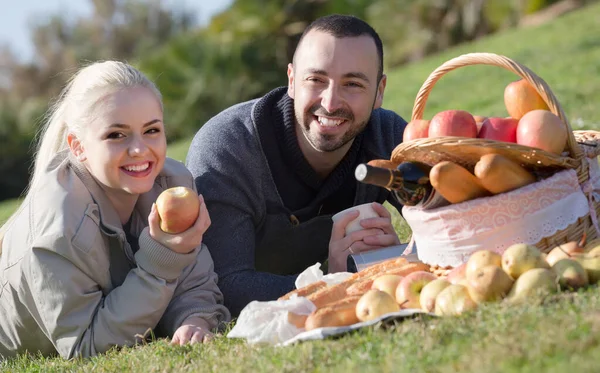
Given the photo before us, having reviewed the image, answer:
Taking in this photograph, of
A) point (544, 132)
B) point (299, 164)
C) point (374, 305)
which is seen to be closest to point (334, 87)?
point (299, 164)

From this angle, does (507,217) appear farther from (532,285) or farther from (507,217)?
(532,285)

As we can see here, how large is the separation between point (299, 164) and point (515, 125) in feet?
4.82

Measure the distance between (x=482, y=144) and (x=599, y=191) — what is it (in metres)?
0.83

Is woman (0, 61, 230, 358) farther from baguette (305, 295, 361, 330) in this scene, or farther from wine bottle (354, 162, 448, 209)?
wine bottle (354, 162, 448, 209)

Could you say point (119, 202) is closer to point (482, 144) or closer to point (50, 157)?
point (50, 157)

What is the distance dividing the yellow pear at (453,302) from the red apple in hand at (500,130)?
0.94 meters

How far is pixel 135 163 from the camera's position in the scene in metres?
4.31

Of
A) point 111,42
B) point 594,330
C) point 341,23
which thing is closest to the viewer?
point 594,330

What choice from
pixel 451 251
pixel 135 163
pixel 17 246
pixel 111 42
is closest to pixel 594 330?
pixel 451 251

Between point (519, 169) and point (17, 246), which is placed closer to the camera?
point (519, 169)

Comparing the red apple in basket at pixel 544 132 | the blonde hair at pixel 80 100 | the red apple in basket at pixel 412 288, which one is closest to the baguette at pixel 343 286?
the red apple in basket at pixel 412 288

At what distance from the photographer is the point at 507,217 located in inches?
148

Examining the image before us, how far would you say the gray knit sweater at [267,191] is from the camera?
4750mm

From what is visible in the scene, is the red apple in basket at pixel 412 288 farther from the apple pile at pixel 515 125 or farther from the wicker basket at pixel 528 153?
the apple pile at pixel 515 125
